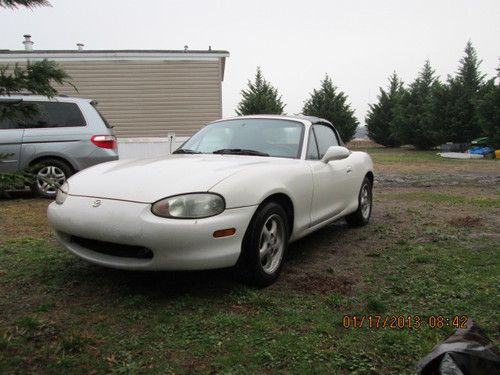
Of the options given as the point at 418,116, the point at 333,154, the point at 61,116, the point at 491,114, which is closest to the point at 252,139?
the point at 333,154

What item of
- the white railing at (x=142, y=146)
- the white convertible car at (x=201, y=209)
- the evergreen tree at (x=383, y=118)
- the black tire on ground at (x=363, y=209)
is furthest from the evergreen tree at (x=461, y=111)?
the white convertible car at (x=201, y=209)

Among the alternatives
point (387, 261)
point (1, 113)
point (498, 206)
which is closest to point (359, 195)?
point (387, 261)

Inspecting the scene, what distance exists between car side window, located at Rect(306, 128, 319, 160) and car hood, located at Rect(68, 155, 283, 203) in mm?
629

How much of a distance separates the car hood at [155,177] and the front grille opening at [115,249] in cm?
33

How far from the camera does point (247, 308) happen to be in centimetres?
290

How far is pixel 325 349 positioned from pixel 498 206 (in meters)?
5.53

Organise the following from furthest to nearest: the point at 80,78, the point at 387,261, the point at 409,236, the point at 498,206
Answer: the point at 80,78 → the point at 498,206 → the point at 409,236 → the point at 387,261

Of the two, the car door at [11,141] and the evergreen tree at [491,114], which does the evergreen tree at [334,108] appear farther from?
the car door at [11,141]

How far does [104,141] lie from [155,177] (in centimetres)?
440

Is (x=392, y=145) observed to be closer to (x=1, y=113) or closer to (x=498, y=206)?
(x=498, y=206)

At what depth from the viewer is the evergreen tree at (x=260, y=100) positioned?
83.7 ft

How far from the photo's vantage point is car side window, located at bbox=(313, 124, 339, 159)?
459cm

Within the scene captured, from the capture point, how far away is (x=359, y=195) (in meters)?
5.27

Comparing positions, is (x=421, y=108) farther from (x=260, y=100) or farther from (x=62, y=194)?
(x=62, y=194)
